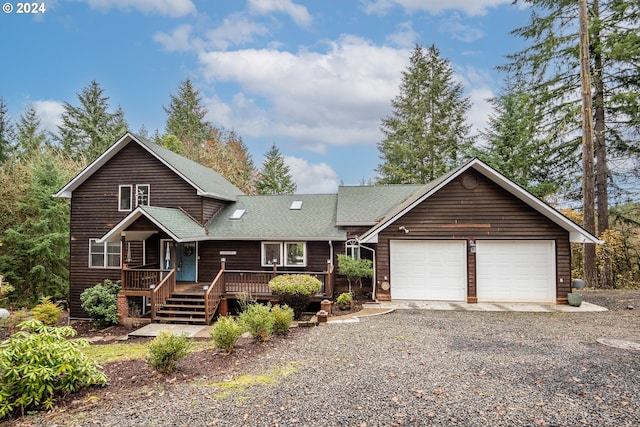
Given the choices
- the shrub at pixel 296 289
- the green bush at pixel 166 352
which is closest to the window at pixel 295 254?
the shrub at pixel 296 289

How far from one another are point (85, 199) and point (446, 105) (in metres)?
24.9

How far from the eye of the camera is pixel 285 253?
47.6 ft

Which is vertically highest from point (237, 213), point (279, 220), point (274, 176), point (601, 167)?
point (274, 176)

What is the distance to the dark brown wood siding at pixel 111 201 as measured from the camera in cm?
1491

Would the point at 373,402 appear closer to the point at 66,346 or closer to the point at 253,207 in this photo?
the point at 66,346

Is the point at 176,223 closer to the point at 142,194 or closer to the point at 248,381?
the point at 142,194

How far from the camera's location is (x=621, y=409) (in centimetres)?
412

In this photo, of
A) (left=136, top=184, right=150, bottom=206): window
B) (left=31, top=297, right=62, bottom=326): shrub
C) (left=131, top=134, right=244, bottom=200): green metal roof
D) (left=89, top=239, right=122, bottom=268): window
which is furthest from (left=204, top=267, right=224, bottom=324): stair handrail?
(left=89, top=239, right=122, bottom=268): window

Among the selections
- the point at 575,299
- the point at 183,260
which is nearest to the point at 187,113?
the point at 183,260

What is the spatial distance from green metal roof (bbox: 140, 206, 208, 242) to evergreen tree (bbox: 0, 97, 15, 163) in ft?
65.6

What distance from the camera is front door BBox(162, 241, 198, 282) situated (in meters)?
14.8

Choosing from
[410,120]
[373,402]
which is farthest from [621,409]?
[410,120]

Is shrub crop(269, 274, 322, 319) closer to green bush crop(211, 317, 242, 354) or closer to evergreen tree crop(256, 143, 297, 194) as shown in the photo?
green bush crop(211, 317, 242, 354)

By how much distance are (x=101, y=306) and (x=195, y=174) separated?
692 cm
